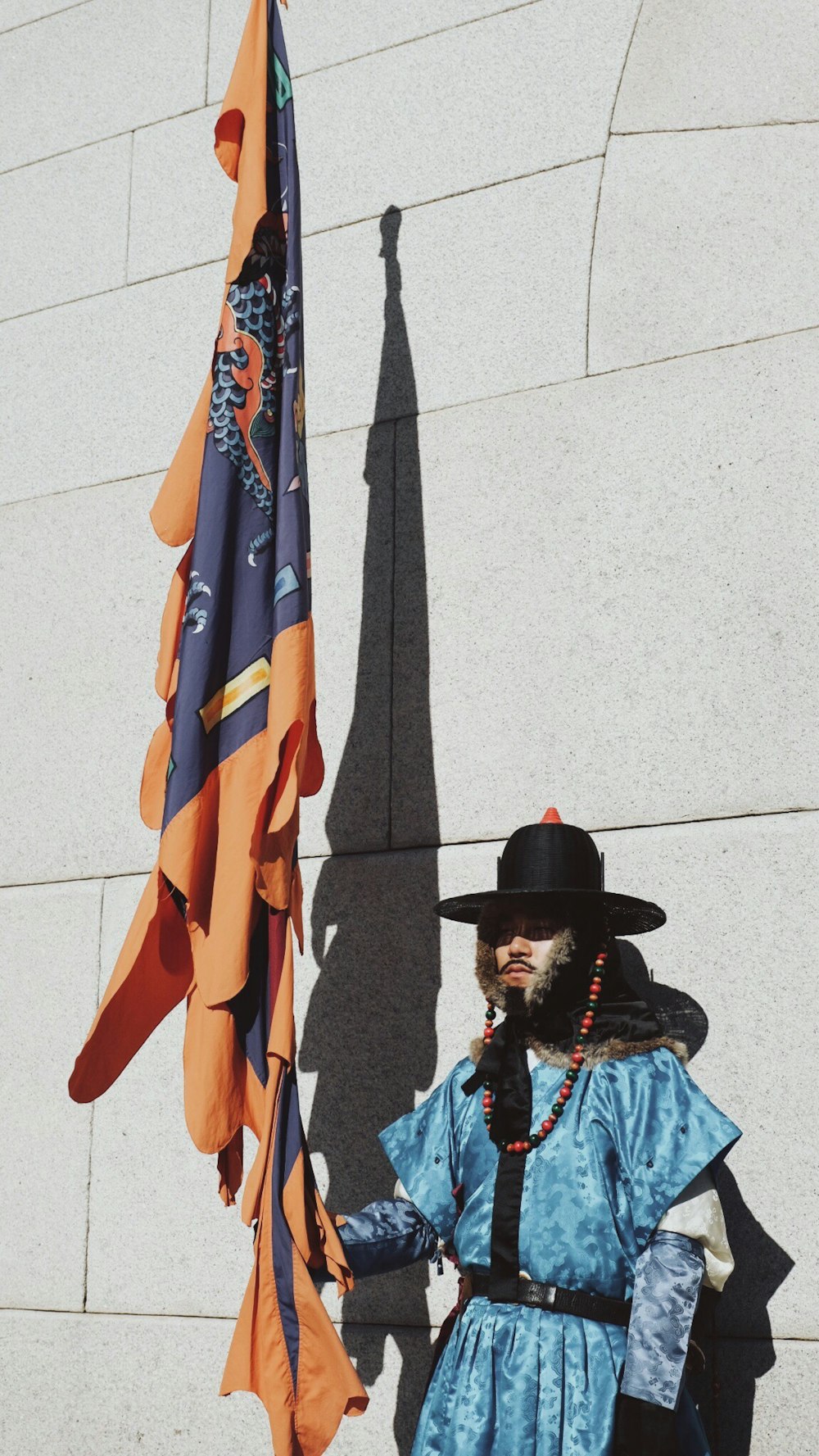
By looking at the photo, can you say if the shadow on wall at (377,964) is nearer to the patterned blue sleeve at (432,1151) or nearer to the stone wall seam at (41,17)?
the patterned blue sleeve at (432,1151)

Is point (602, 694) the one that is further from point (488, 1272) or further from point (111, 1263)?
point (111, 1263)

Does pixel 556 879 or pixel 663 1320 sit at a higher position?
pixel 556 879

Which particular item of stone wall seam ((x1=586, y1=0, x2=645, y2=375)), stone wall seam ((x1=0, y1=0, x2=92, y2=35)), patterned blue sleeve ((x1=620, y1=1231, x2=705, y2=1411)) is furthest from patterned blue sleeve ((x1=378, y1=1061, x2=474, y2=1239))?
stone wall seam ((x1=0, y1=0, x2=92, y2=35))

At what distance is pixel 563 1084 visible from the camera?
303 cm

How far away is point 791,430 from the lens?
3.74 m

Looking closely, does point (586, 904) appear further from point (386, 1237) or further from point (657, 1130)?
point (386, 1237)

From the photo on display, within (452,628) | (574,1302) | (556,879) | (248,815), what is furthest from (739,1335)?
(452,628)

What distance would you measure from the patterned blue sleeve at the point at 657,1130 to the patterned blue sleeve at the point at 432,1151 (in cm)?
38

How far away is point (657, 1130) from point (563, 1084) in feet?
0.68

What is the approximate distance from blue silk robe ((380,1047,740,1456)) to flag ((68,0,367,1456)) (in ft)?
0.73

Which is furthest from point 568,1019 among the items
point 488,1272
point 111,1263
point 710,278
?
point 710,278

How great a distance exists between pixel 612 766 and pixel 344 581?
1.00 m

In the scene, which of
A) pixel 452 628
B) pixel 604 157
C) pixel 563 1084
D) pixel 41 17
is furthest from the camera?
pixel 41 17

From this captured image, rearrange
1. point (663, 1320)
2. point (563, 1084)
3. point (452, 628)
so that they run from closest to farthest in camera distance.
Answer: point (663, 1320), point (563, 1084), point (452, 628)
